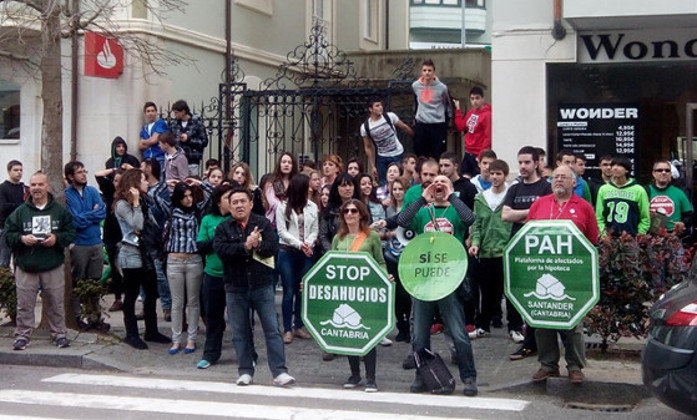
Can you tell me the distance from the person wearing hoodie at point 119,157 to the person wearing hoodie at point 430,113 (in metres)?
4.30

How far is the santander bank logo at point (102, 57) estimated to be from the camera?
58.0 ft

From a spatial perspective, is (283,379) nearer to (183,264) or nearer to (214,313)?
(214,313)

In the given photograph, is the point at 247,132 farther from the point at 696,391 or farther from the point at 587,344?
the point at 696,391

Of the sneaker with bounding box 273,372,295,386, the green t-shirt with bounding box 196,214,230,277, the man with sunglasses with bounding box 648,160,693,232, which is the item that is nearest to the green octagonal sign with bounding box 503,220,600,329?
the sneaker with bounding box 273,372,295,386

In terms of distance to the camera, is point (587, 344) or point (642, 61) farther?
point (642, 61)

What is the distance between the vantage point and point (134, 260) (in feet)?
38.8

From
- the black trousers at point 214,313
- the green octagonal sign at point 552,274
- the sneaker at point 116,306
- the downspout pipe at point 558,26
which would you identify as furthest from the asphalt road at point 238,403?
the downspout pipe at point 558,26

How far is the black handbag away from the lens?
977 cm

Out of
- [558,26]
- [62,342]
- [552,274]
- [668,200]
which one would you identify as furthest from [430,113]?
[62,342]

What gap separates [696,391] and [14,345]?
7.13 meters

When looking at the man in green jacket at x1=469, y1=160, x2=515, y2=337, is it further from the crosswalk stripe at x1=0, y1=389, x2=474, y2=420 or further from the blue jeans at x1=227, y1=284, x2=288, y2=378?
the crosswalk stripe at x1=0, y1=389, x2=474, y2=420

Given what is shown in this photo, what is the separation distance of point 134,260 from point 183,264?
576mm

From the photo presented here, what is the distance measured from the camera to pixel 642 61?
15.7m

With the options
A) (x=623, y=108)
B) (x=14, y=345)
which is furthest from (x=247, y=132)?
(x=14, y=345)
